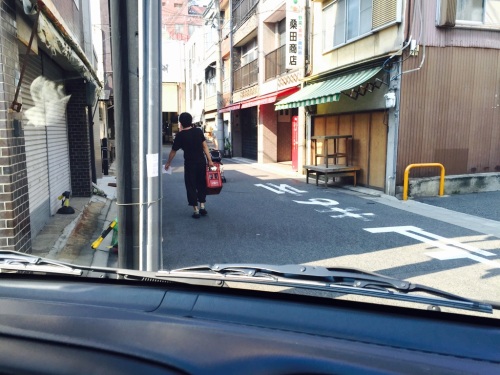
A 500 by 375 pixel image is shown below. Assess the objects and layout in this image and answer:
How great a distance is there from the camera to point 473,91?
10648mm

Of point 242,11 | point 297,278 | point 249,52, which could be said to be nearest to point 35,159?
point 297,278

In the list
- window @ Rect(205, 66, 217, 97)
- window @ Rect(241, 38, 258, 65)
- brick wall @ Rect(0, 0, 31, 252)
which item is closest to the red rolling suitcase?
brick wall @ Rect(0, 0, 31, 252)

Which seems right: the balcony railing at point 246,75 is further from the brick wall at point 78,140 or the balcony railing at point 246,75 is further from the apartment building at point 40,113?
the brick wall at point 78,140

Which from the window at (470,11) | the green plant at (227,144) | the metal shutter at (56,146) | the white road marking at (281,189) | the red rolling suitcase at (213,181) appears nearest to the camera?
the metal shutter at (56,146)

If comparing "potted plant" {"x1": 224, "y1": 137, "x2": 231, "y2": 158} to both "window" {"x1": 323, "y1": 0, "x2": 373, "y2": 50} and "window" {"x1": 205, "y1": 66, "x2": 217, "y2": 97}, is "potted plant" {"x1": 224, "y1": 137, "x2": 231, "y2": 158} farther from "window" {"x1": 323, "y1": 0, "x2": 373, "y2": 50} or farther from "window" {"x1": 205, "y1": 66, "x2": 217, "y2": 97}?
"window" {"x1": 323, "y1": 0, "x2": 373, "y2": 50}

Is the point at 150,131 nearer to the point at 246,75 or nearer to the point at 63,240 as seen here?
the point at 63,240

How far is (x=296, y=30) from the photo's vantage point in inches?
576

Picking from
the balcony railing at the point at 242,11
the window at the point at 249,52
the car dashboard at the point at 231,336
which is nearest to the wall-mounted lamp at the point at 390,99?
the car dashboard at the point at 231,336

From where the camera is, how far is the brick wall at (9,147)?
13.4 ft

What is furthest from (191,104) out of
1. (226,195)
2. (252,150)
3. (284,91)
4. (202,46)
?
(226,195)

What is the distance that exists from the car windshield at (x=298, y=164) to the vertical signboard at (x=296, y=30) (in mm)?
52

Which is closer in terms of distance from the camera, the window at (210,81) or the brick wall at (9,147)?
the brick wall at (9,147)

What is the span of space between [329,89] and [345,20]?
2.36 m

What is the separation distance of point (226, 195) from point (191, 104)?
3315 cm
